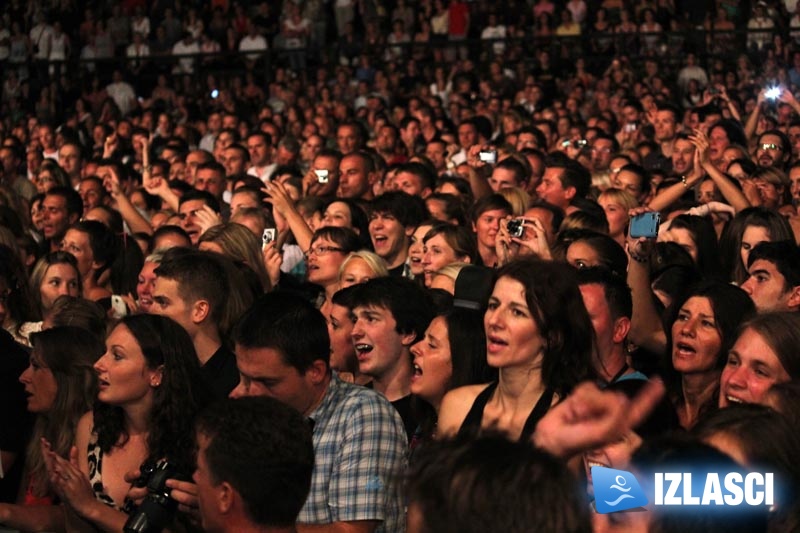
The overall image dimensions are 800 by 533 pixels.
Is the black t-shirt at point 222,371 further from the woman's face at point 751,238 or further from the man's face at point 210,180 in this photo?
the man's face at point 210,180

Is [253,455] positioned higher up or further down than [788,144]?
further down

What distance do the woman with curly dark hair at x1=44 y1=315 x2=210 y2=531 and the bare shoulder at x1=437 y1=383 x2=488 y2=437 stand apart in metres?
0.75

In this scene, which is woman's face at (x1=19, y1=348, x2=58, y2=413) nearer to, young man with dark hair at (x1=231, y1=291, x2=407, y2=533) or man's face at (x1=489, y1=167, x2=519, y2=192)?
young man with dark hair at (x1=231, y1=291, x2=407, y2=533)

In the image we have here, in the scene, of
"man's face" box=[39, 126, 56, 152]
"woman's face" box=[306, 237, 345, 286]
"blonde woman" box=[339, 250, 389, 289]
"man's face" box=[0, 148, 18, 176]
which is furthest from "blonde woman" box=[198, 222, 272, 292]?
"man's face" box=[39, 126, 56, 152]

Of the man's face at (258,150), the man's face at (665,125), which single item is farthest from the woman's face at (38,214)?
the man's face at (665,125)

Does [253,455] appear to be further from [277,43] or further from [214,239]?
[277,43]

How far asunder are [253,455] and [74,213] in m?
6.48

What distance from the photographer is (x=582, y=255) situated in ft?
18.9

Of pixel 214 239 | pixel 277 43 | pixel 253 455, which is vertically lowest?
pixel 253 455

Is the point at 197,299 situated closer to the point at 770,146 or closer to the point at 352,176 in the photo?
the point at 352,176

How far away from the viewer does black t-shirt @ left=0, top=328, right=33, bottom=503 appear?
15.8ft

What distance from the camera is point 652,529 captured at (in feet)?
8.31

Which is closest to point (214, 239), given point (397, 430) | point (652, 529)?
point (397, 430)

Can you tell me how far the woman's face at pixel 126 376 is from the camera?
4258 mm
